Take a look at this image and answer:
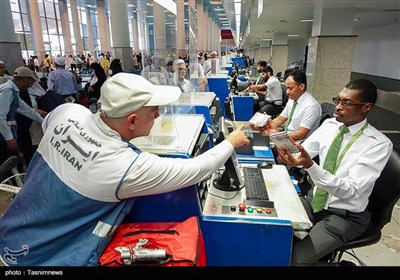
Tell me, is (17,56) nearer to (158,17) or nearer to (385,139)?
(158,17)

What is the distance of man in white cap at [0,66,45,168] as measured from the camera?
3.07 m

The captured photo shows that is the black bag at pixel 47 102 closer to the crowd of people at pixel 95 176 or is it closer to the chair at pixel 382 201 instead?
the crowd of people at pixel 95 176

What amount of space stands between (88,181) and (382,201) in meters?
→ 1.84

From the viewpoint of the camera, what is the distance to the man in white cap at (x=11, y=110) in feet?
10.1

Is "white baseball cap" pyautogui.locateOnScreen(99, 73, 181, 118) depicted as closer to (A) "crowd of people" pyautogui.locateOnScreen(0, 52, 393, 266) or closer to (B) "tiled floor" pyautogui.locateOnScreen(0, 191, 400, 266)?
(A) "crowd of people" pyautogui.locateOnScreen(0, 52, 393, 266)

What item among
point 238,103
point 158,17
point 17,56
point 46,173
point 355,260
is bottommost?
point 355,260

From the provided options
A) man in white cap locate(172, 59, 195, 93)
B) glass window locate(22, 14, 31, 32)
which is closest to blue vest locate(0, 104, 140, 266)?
man in white cap locate(172, 59, 195, 93)

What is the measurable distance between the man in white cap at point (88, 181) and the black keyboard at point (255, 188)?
549 millimetres

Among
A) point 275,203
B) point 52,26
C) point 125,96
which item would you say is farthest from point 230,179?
point 52,26

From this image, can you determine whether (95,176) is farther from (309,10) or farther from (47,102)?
(309,10)

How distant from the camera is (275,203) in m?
1.77

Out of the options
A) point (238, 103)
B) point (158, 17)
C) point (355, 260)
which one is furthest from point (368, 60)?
point (355, 260)

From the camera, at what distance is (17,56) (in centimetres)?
593
